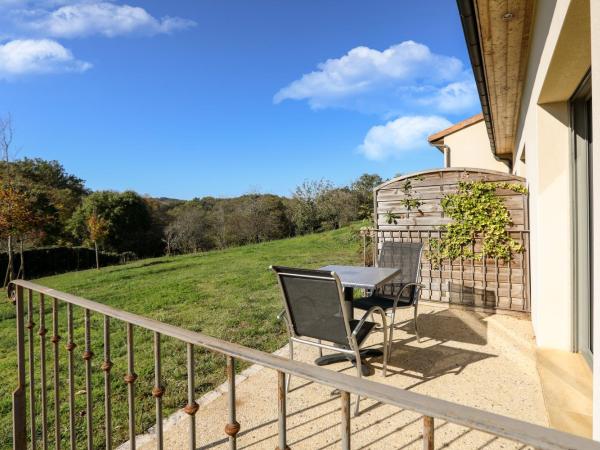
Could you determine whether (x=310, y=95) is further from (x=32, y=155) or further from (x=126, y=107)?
(x=32, y=155)

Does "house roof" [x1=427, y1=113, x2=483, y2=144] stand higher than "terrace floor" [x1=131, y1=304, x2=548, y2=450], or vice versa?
"house roof" [x1=427, y1=113, x2=483, y2=144]

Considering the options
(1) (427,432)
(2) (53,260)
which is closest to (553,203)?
(1) (427,432)

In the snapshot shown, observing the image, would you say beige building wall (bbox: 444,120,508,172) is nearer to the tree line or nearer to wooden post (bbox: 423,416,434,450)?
the tree line

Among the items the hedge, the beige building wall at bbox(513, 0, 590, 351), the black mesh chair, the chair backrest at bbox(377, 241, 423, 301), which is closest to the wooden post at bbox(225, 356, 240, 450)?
the black mesh chair

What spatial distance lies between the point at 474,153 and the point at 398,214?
21.6 feet

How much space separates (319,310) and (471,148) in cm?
1027

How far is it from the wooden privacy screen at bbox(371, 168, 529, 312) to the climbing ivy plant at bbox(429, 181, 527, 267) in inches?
3.4

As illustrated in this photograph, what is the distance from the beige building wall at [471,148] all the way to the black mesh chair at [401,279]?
7.88 m

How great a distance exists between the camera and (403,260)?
14.5 feet

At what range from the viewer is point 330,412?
262 cm

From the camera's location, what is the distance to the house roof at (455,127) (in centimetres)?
1043

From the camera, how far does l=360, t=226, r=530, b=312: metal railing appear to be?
4.86 m

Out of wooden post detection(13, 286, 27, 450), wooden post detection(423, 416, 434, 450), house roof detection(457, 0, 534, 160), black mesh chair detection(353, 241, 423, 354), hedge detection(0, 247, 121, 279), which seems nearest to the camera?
wooden post detection(423, 416, 434, 450)

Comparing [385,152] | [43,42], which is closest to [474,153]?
[385,152]
